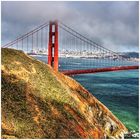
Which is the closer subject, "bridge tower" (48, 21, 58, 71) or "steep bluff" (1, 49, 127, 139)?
"steep bluff" (1, 49, 127, 139)

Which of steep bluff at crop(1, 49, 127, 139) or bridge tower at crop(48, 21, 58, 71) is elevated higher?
bridge tower at crop(48, 21, 58, 71)

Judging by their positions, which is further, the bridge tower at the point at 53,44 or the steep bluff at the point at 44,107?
the bridge tower at the point at 53,44

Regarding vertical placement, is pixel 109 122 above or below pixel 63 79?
below

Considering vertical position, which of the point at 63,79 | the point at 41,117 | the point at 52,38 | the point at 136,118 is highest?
the point at 52,38

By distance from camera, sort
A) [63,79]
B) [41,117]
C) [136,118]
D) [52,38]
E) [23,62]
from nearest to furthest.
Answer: [41,117], [23,62], [63,79], [136,118], [52,38]

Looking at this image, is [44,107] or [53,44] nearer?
[44,107]

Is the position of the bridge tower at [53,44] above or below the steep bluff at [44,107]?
above

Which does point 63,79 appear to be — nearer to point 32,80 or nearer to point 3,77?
point 32,80

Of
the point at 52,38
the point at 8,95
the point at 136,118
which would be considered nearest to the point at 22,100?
the point at 8,95
